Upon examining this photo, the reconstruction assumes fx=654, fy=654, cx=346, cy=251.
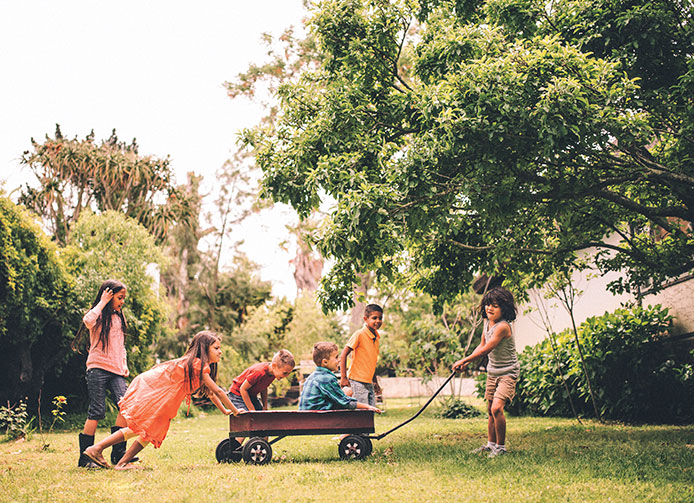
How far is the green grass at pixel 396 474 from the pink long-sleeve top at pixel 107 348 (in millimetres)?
1011

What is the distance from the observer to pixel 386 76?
8.61 metres

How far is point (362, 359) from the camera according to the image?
25.6ft

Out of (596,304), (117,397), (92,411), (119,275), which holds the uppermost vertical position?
(119,275)

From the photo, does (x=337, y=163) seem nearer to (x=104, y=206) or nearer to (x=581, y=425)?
(x=581, y=425)

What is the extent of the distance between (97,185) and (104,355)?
15.0 meters

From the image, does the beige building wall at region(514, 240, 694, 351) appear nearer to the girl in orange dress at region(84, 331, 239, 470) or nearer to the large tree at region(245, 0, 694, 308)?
the large tree at region(245, 0, 694, 308)

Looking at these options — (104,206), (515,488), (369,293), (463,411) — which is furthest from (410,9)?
(369,293)

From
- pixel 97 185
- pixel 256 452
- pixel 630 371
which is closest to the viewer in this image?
pixel 256 452

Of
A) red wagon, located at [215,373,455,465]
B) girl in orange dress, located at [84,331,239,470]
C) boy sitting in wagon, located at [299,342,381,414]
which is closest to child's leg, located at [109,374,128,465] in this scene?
girl in orange dress, located at [84,331,239,470]

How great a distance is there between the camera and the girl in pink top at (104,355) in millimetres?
6555

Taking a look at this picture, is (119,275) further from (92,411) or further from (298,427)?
(298,427)

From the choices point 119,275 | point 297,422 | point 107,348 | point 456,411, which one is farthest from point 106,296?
point 456,411

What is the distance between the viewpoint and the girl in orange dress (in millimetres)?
6090

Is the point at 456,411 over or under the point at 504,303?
under
